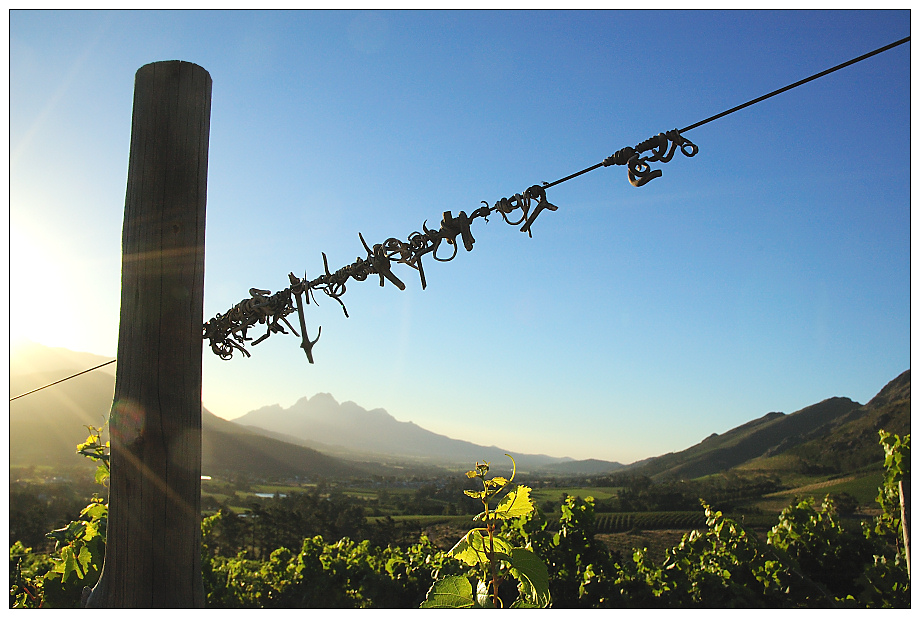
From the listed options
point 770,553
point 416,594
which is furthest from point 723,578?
point 416,594

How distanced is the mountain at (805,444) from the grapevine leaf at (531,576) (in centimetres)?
733

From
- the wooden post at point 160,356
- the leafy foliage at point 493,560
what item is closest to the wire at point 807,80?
the leafy foliage at point 493,560

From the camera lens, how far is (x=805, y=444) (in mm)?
8039

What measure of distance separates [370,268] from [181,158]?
2.08 ft

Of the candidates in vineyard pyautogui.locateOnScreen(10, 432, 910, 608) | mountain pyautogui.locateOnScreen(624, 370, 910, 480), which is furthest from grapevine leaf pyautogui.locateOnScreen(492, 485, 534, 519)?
mountain pyautogui.locateOnScreen(624, 370, 910, 480)

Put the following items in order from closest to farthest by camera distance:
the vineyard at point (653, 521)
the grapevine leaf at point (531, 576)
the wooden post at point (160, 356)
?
1. the grapevine leaf at point (531, 576)
2. the wooden post at point (160, 356)
3. the vineyard at point (653, 521)

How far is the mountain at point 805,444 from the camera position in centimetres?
715

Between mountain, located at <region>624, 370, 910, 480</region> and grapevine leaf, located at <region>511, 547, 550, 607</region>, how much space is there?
733cm

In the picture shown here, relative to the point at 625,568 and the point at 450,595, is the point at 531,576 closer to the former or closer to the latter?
the point at 450,595

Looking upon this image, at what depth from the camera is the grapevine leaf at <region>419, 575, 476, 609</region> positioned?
1189 millimetres

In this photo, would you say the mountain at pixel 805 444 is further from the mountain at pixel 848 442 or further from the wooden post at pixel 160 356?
the wooden post at pixel 160 356

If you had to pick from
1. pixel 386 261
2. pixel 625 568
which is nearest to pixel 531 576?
pixel 386 261

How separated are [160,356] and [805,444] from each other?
30.5 ft

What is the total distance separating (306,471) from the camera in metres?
8.07
